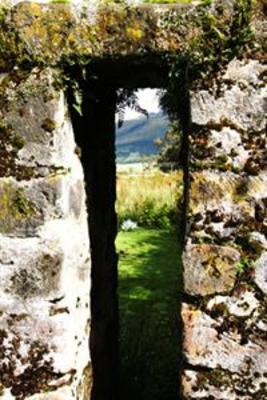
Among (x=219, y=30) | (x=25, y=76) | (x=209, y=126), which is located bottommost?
(x=209, y=126)

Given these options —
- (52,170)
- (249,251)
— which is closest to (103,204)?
(52,170)

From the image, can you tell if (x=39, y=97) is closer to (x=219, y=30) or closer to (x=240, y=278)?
(x=219, y=30)

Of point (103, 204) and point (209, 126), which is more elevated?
point (209, 126)

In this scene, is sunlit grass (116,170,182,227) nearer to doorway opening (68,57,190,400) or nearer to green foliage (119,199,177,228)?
green foliage (119,199,177,228)

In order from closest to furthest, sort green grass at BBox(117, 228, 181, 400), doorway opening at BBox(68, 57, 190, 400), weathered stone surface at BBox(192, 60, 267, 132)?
weathered stone surface at BBox(192, 60, 267, 132)
doorway opening at BBox(68, 57, 190, 400)
green grass at BBox(117, 228, 181, 400)

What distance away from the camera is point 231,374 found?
10.4 ft

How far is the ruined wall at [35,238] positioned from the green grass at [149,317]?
175 cm

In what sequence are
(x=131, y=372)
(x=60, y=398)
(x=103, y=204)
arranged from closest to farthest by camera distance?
(x=60, y=398) → (x=103, y=204) → (x=131, y=372)

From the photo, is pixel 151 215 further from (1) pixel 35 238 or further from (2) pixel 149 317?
(1) pixel 35 238

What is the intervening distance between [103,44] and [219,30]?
56 cm

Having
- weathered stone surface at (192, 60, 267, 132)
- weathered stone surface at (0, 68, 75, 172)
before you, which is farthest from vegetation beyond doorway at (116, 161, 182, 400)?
weathered stone surface at (192, 60, 267, 132)

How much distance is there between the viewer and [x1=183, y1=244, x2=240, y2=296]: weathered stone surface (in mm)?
3131

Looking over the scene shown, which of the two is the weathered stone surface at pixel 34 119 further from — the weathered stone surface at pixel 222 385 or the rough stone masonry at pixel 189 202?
the weathered stone surface at pixel 222 385

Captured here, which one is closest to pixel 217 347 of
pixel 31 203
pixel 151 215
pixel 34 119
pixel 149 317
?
pixel 31 203
